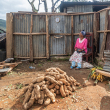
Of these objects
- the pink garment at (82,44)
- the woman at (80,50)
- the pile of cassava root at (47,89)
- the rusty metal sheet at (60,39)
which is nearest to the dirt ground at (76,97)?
the pile of cassava root at (47,89)

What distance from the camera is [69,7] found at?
9.96 meters

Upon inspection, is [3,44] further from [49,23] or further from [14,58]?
[49,23]

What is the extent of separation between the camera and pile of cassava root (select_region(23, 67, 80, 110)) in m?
2.51

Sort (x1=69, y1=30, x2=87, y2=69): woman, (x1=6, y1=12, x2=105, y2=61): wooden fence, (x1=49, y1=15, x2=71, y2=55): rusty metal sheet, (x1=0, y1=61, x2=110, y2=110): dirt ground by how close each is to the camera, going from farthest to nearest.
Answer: (x1=49, y1=15, x2=71, y2=55): rusty metal sheet, (x1=6, y1=12, x2=105, y2=61): wooden fence, (x1=69, y1=30, x2=87, y2=69): woman, (x1=0, y1=61, x2=110, y2=110): dirt ground

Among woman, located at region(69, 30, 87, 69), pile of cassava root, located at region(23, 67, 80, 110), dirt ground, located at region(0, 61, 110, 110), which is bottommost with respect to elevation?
dirt ground, located at region(0, 61, 110, 110)

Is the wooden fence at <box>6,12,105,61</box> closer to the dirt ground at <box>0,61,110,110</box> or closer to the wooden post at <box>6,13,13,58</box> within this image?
the wooden post at <box>6,13,13,58</box>

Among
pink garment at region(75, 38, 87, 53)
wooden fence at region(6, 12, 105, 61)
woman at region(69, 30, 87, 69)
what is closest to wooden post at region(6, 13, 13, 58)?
wooden fence at region(6, 12, 105, 61)

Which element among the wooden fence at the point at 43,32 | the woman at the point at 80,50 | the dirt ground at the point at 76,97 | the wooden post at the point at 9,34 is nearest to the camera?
the dirt ground at the point at 76,97

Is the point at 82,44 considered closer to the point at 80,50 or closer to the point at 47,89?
the point at 80,50

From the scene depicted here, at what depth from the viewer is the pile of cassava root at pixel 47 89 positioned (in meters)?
2.51

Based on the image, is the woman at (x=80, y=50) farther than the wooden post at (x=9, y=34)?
No

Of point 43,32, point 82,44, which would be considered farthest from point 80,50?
point 43,32

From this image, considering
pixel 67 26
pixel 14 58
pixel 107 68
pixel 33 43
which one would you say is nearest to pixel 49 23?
pixel 67 26

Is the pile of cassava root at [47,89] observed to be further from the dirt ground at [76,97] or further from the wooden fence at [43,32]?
the wooden fence at [43,32]
